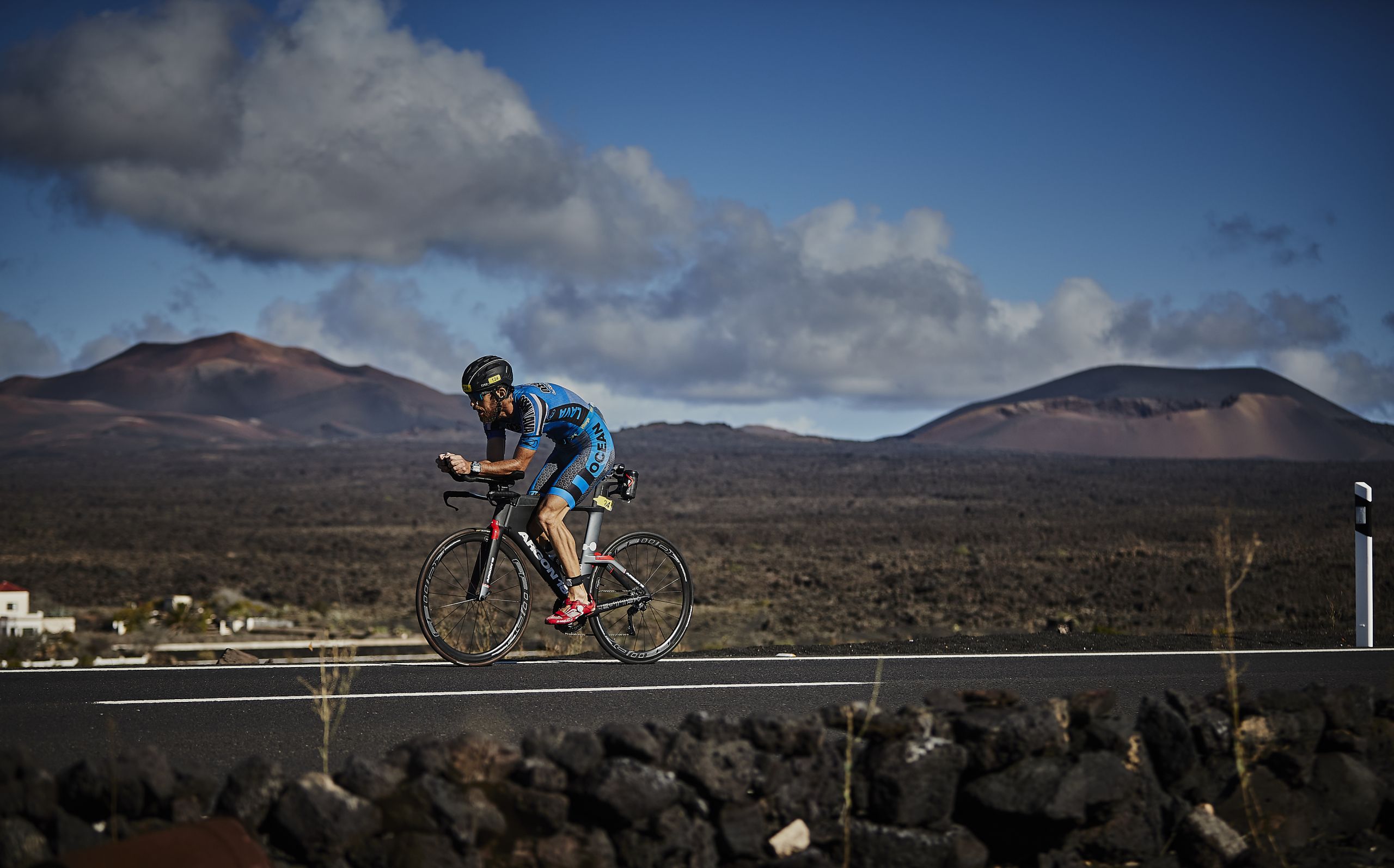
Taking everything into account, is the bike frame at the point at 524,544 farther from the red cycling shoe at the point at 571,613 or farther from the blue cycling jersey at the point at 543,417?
the blue cycling jersey at the point at 543,417

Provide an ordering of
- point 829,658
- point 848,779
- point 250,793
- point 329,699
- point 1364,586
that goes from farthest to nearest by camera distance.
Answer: point 1364,586, point 829,658, point 329,699, point 848,779, point 250,793

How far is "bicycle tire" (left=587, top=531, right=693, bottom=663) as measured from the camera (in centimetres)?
844

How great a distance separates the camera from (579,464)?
8211 mm

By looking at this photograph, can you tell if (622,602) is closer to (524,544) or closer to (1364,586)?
(524,544)

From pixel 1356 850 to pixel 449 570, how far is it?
5.58m

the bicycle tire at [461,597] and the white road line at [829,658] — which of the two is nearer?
the bicycle tire at [461,597]

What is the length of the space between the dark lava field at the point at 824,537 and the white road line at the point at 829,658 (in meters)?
2.70

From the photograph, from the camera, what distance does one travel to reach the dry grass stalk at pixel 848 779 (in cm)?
439

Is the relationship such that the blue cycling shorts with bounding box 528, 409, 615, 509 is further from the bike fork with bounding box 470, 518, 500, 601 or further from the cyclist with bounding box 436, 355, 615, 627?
the bike fork with bounding box 470, 518, 500, 601

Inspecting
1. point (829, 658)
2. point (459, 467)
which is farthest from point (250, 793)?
point (829, 658)

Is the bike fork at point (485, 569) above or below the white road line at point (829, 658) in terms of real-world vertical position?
above

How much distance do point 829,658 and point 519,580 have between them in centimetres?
249

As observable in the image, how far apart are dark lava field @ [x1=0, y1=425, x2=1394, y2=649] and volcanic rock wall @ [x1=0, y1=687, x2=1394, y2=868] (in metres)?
1.63

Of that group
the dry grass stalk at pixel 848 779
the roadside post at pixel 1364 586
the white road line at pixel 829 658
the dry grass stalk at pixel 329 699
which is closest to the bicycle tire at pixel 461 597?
the white road line at pixel 829 658
